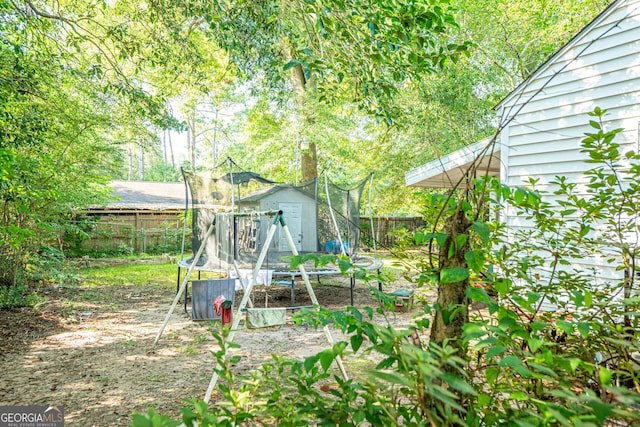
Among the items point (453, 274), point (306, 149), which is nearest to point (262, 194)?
point (306, 149)

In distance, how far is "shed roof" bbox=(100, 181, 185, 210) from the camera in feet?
50.6

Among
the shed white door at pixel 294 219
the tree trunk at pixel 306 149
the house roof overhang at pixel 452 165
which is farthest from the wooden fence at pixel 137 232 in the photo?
the house roof overhang at pixel 452 165

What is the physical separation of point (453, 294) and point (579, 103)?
4.10 metres

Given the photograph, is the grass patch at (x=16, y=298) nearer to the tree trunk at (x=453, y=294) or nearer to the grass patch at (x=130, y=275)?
the grass patch at (x=130, y=275)

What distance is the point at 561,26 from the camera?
809cm

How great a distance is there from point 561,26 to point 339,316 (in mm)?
9784

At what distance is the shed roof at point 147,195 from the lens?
15.4m

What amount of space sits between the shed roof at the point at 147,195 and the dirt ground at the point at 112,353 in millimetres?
8978

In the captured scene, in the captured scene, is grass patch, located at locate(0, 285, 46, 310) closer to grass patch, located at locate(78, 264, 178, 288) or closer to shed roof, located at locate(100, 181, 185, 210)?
grass patch, located at locate(78, 264, 178, 288)

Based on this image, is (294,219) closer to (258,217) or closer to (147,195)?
(258,217)

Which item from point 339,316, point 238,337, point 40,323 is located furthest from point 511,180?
point 40,323

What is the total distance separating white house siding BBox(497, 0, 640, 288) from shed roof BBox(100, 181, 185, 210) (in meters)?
14.2

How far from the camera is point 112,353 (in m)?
→ 4.19

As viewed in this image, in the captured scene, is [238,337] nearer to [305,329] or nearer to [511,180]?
[305,329]
